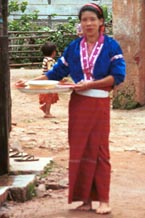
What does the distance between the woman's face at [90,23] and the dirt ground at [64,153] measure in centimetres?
139

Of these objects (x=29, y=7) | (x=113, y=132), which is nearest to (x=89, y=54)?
(x=113, y=132)

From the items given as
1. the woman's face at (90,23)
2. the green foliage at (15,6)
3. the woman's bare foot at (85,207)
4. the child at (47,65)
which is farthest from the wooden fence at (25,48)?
the woman's face at (90,23)

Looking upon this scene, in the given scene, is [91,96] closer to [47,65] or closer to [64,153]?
[64,153]

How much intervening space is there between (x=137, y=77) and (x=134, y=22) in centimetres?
103

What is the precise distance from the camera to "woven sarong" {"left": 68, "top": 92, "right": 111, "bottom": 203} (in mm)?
4730

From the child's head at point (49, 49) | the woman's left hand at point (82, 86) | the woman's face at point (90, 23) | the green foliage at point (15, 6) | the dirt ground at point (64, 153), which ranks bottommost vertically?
the dirt ground at point (64, 153)

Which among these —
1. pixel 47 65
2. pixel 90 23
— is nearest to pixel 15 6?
pixel 47 65

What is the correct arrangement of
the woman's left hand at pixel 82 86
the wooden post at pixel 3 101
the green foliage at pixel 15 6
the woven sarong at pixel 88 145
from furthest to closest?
the green foliage at pixel 15 6
the wooden post at pixel 3 101
the woven sarong at pixel 88 145
the woman's left hand at pixel 82 86

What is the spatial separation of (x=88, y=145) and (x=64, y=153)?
3.17 m

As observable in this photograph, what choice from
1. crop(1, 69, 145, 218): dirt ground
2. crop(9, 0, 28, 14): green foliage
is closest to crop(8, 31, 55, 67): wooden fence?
crop(9, 0, 28, 14): green foliage

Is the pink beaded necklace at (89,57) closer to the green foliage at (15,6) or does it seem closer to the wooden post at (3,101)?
the wooden post at (3,101)

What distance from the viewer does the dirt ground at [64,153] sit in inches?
203

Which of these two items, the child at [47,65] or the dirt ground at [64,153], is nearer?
the dirt ground at [64,153]

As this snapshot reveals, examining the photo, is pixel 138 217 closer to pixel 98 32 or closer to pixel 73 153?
pixel 73 153
